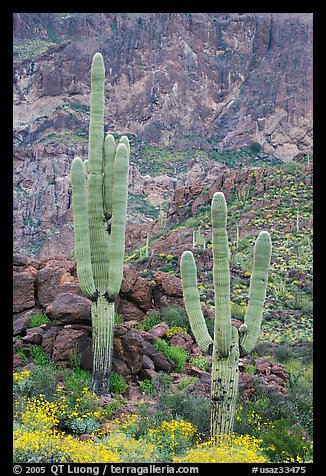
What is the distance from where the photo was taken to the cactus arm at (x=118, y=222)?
39.3ft

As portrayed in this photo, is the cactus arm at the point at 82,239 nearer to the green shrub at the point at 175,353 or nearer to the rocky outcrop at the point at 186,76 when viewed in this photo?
the green shrub at the point at 175,353

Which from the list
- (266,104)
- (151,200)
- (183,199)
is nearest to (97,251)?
(183,199)

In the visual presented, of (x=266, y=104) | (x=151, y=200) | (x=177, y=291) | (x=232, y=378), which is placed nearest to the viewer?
(x=232, y=378)

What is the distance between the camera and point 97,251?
12.1 metres

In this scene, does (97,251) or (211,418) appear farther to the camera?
(97,251)

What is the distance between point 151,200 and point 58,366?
52879 millimetres

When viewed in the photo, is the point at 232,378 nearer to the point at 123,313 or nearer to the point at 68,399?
the point at 68,399

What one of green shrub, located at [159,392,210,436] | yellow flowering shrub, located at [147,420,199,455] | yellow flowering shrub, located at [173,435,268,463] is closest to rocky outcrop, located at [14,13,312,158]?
green shrub, located at [159,392,210,436]

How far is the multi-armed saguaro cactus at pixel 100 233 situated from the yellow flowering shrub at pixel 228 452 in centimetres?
291

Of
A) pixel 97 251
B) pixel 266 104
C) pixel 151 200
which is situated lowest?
pixel 151 200

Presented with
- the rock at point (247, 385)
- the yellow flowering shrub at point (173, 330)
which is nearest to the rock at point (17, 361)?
the yellow flowering shrub at point (173, 330)

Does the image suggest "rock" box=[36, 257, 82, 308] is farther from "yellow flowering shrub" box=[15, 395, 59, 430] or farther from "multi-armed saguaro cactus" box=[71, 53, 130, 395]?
"yellow flowering shrub" box=[15, 395, 59, 430]

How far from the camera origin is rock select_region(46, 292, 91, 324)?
1280cm
